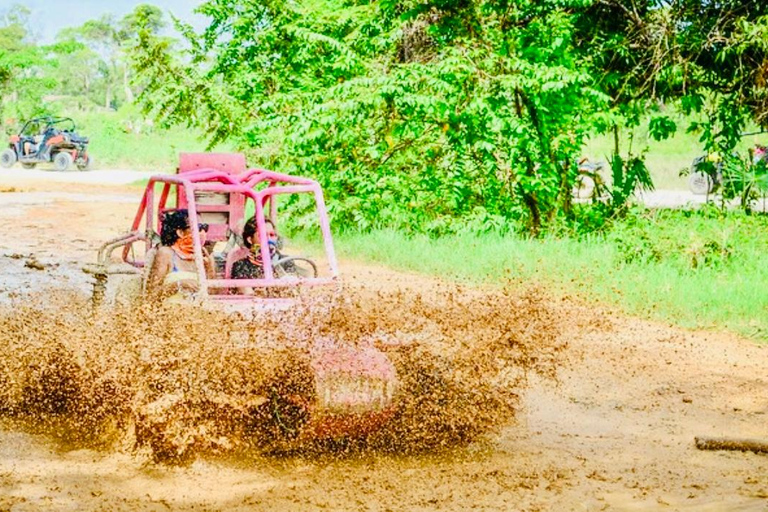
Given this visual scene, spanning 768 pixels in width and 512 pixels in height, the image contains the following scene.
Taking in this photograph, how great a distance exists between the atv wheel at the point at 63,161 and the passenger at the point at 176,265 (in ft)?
77.7

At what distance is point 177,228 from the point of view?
7605 mm

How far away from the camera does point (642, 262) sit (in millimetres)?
11477

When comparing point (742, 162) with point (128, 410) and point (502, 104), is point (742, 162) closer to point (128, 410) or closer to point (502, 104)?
point (502, 104)

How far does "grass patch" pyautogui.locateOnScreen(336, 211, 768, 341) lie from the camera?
382 inches

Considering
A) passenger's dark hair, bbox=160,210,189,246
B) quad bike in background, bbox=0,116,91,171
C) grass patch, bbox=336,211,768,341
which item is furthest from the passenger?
quad bike in background, bbox=0,116,91,171

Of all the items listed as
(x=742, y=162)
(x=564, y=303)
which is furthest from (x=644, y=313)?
(x=742, y=162)

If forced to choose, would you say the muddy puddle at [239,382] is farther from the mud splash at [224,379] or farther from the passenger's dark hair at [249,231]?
the passenger's dark hair at [249,231]

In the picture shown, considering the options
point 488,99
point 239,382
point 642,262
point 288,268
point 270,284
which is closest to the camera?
point 239,382

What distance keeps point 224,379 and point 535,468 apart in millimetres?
1693

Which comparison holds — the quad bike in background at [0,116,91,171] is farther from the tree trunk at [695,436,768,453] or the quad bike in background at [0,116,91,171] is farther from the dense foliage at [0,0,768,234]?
the tree trunk at [695,436,768,453]

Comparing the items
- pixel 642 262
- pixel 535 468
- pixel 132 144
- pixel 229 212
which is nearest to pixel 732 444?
pixel 535 468

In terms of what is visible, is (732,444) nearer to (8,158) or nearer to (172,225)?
(172,225)

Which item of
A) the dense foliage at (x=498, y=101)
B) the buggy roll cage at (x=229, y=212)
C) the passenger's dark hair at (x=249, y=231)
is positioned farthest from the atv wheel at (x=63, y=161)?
the passenger's dark hair at (x=249, y=231)

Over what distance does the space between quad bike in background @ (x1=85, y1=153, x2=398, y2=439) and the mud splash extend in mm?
90
